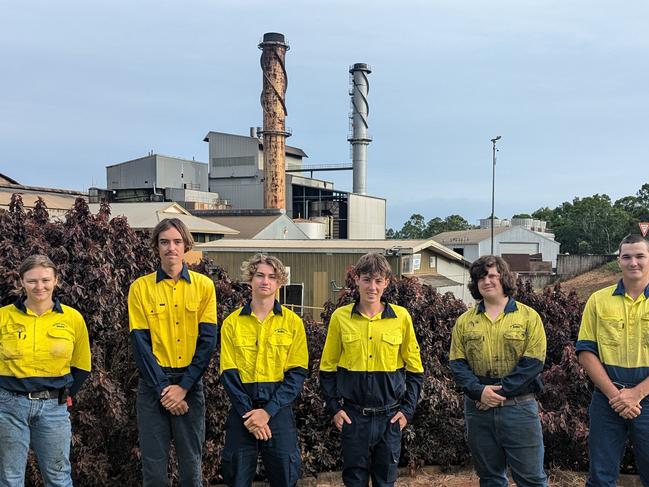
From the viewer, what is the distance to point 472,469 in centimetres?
533

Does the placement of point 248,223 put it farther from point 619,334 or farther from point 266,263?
point 619,334

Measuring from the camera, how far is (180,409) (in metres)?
3.69

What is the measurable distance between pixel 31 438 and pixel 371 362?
2199 millimetres

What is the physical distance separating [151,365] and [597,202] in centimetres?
6409

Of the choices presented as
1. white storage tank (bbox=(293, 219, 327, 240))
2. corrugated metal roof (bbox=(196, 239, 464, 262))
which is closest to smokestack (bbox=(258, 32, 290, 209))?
white storage tank (bbox=(293, 219, 327, 240))

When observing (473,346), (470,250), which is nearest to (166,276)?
(473,346)

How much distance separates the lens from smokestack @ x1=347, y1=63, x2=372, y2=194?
5794 centimetres

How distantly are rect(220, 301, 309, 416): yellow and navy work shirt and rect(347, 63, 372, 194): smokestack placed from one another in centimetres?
5425

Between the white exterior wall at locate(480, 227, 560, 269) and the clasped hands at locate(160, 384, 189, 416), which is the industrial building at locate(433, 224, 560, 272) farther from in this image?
the clasped hands at locate(160, 384, 189, 416)

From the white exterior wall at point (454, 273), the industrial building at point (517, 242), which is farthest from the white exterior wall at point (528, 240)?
the white exterior wall at point (454, 273)

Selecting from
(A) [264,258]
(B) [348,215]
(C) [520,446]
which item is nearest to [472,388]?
(C) [520,446]

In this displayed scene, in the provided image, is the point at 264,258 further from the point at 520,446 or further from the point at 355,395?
the point at 520,446

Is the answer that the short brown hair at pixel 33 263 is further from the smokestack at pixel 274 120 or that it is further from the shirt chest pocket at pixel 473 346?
the smokestack at pixel 274 120

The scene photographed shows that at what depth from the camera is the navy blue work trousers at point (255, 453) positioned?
3.62 m
